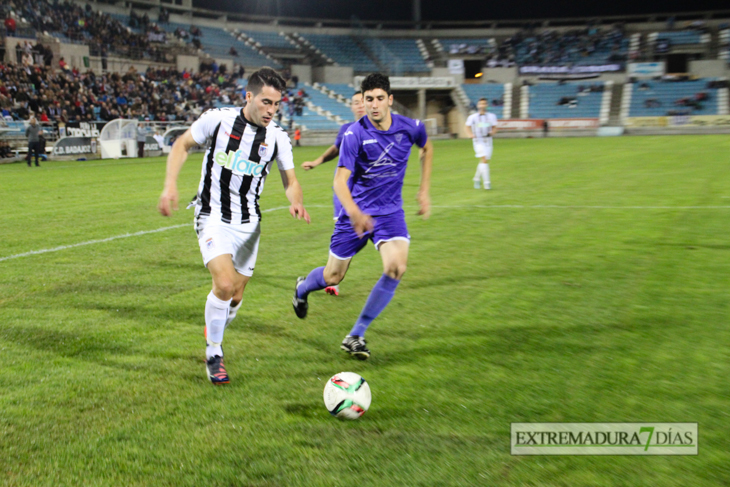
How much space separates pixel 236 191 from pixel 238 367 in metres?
1.21

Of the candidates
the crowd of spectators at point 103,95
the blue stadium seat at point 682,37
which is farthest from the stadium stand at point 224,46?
the blue stadium seat at point 682,37

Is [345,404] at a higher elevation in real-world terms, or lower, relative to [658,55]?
lower

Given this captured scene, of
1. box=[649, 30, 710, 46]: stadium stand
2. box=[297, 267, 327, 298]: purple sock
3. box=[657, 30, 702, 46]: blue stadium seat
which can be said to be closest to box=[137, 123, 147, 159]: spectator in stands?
box=[297, 267, 327, 298]: purple sock

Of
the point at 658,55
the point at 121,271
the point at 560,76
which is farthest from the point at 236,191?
the point at 658,55

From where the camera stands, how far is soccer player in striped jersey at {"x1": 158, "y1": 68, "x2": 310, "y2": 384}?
401 centimetres

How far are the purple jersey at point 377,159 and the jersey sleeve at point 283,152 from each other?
0.42m

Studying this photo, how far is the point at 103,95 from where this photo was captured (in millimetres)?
32625

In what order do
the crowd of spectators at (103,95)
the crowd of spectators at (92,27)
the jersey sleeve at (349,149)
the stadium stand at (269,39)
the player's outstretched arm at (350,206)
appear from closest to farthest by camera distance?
1. the player's outstretched arm at (350,206)
2. the jersey sleeve at (349,149)
3. the crowd of spectators at (103,95)
4. the crowd of spectators at (92,27)
5. the stadium stand at (269,39)

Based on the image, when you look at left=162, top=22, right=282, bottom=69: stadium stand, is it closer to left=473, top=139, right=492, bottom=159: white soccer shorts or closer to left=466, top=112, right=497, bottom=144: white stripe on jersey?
left=466, top=112, right=497, bottom=144: white stripe on jersey

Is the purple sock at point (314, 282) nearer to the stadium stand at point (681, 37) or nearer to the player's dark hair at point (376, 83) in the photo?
the player's dark hair at point (376, 83)

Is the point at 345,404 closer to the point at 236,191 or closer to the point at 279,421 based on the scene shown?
the point at 279,421

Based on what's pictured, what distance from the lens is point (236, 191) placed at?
4.18 metres

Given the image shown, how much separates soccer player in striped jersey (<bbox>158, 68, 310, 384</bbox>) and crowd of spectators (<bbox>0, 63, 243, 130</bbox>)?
28.0 m

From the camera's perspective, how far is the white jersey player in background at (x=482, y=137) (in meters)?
14.4
